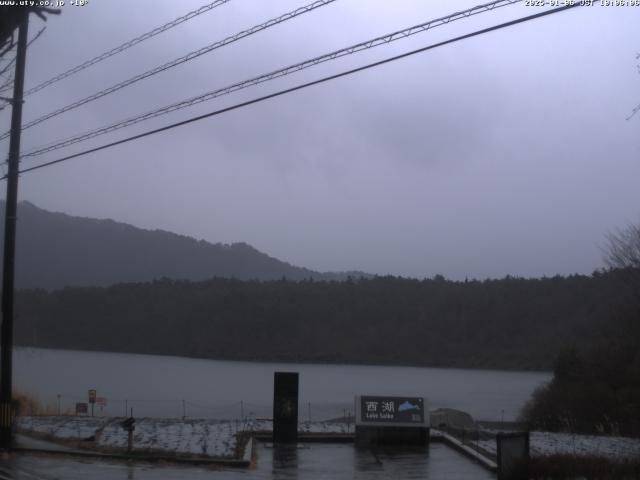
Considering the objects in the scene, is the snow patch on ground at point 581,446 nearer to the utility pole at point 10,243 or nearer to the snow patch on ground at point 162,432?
the snow patch on ground at point 162,432

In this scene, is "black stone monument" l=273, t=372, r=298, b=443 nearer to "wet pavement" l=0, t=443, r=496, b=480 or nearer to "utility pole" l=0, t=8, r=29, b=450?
"wet pavement" l=0, t=443, r=496, b=480

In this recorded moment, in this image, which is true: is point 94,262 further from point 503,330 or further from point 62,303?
point 503,330

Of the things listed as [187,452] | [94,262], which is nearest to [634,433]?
[187,452]

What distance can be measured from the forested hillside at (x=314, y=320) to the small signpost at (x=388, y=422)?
73.4m

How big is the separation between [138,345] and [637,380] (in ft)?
280

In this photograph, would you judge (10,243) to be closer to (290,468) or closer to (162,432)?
(162,432)

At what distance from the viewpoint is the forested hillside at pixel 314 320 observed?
99062 millimetres

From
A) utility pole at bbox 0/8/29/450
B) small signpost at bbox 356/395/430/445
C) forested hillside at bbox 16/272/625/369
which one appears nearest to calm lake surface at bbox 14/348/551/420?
forested hillside at bbox 16/272/625/369

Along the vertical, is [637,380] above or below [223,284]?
below

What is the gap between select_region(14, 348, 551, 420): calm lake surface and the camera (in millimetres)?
49594

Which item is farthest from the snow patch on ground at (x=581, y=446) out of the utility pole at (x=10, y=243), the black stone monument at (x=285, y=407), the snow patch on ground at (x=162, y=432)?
the utility pole at (x=10, y=243)

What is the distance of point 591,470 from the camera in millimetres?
14297

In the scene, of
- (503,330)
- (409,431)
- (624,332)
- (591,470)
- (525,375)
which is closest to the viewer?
(591,470)

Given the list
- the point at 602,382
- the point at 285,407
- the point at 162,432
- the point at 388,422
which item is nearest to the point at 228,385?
the point at 602,382
